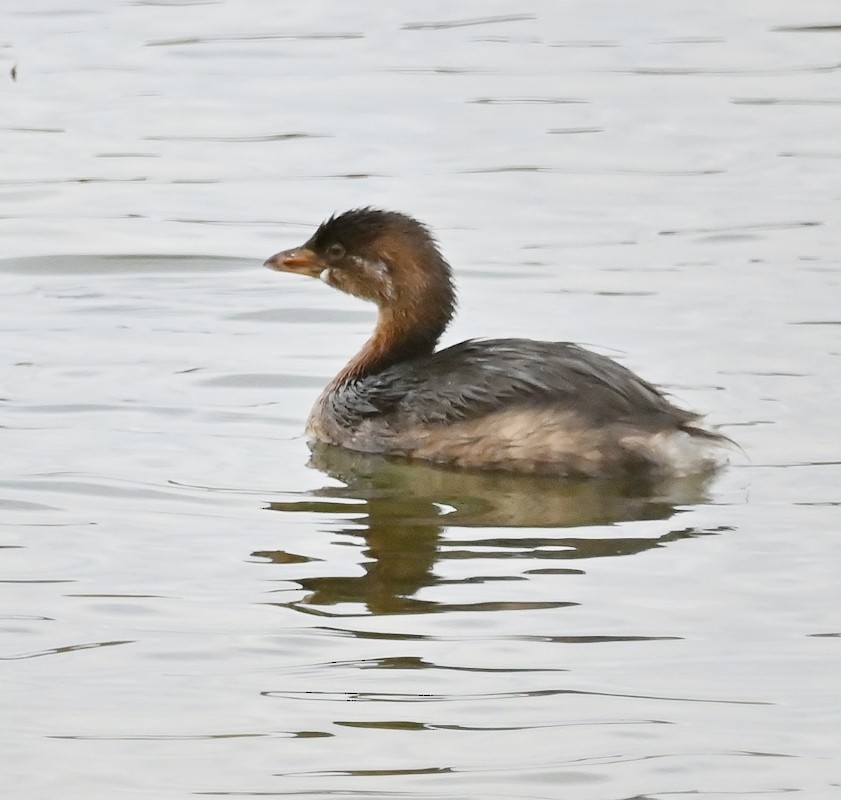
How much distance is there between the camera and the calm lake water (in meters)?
5.39

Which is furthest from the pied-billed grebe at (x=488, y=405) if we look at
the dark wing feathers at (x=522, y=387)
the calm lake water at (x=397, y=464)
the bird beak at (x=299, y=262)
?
the bird beak at (x=299, y=262)

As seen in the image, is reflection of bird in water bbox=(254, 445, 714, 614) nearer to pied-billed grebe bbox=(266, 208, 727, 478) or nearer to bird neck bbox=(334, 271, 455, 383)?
pied-billed grebe bbox=(266, 208, 727, 478)

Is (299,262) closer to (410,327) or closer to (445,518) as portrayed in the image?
(410,327)

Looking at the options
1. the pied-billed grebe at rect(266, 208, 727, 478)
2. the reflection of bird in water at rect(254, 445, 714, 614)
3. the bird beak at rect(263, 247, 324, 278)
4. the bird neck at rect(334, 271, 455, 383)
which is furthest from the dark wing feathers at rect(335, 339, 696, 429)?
the bird beak at rect(263, 247, 324, 278)

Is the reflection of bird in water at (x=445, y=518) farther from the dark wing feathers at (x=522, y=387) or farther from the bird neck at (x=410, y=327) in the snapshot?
the bird neck at (x=410, y=327)

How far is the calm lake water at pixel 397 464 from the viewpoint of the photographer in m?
5.39

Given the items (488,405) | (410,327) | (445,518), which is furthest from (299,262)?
(445,518)

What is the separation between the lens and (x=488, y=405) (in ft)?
25.8

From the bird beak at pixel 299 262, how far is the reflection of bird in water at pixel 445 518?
959 mm

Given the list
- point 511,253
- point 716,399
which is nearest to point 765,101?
point 511,253

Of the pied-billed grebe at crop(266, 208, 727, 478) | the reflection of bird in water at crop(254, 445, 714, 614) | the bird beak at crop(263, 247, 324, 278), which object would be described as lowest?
the reflection of bird in water at crop(254, 445, 714, 614)

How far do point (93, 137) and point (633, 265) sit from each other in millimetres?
4066

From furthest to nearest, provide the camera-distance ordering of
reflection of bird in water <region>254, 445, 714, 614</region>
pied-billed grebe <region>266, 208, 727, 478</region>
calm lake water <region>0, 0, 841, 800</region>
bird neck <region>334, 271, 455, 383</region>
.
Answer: bird neck <region>334, 271, 455, 383</region> < pied-billed grebe <region>266, 208, 727, 478</region> < reflection of bird in water <region>254, 445, 714, 614</region> < calm lake water <region>0, 0, 841, 800</region>

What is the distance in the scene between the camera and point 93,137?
43.4ft
